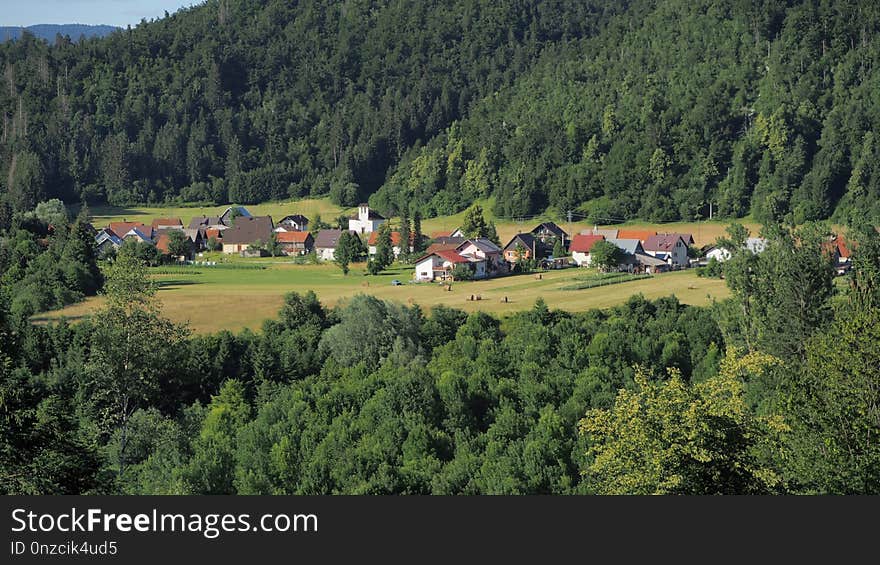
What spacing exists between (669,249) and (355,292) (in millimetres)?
20947

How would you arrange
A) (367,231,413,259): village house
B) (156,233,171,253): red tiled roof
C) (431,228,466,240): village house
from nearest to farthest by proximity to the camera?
1. (367,231,413,259): village house
2. (156,233,171,253): red tiled roof
3. (431,228,466,240): village house

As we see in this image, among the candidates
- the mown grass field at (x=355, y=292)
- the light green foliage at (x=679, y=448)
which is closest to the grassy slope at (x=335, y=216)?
the mown grass field at (x=355, y=292)

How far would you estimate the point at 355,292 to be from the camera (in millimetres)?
50438

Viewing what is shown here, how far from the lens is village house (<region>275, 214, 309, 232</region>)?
87613mm

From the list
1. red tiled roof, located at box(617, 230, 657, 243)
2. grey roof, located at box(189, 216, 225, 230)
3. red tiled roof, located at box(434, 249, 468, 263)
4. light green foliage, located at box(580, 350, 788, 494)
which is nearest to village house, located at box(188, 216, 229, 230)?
grey roof, located at box(189, 216, 225, 230)

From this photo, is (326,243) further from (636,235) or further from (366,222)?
(636,235)

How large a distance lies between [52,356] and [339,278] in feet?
76.2

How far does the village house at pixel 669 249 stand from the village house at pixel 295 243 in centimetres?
2485

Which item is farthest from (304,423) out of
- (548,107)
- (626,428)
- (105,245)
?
(548,107)

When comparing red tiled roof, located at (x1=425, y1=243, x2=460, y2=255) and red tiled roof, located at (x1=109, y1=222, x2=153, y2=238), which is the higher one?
red tiled roof, located at (x1=109, y1=222, x2=153, y2=238)

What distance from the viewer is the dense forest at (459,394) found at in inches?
603

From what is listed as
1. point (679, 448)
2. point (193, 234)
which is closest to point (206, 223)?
point (193, 234)

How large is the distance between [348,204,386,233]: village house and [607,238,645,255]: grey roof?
28.2m

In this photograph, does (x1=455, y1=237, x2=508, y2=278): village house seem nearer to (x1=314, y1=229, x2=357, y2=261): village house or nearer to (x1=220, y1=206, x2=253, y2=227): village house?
(x1=314, y1=229, x2=357, y2=261): village house
